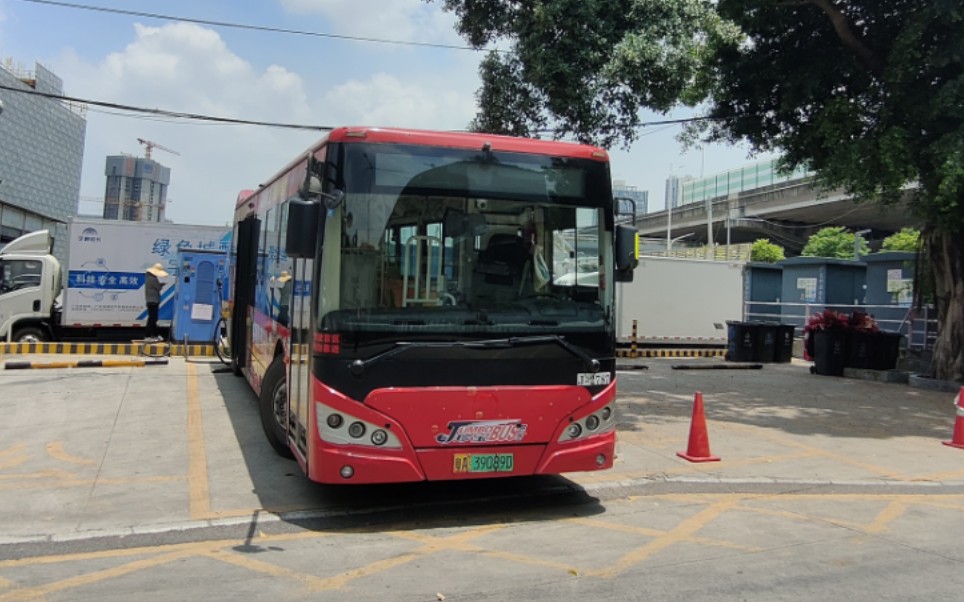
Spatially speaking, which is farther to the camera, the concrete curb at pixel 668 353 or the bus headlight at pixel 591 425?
the concrete curb at pixel 668 353

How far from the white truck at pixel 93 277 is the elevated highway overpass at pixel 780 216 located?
3675 centimetres

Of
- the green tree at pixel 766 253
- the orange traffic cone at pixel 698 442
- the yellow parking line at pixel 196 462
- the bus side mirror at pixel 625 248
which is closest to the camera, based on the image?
the yellow parking line at pixel 196 462

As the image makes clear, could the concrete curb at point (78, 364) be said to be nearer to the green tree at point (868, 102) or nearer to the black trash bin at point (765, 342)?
the green tree at point (868, 102)

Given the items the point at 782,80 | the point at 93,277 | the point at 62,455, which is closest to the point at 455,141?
the point at 62,455

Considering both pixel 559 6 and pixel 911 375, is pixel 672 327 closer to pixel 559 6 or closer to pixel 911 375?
pixel 911 375

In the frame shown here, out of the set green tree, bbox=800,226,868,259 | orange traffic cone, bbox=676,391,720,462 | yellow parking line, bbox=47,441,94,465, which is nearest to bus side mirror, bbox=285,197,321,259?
yellow parking line, bbox=47,441,94,465

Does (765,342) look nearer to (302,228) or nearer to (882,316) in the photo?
(882,316)

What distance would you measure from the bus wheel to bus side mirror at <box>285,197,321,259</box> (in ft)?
7.74

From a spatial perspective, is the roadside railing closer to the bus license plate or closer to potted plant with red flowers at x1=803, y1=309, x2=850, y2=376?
potted plant with red flowers at x1=803, y1=309, x2=850, y2=376

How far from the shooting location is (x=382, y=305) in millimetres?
5578

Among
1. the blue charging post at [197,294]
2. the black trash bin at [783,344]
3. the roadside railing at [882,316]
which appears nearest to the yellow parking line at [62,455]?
the blue charging post at [197,294]

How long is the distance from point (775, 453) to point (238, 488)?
6.16 m

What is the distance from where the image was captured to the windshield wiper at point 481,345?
17.9 feet

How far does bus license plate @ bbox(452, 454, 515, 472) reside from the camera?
18.6ft
